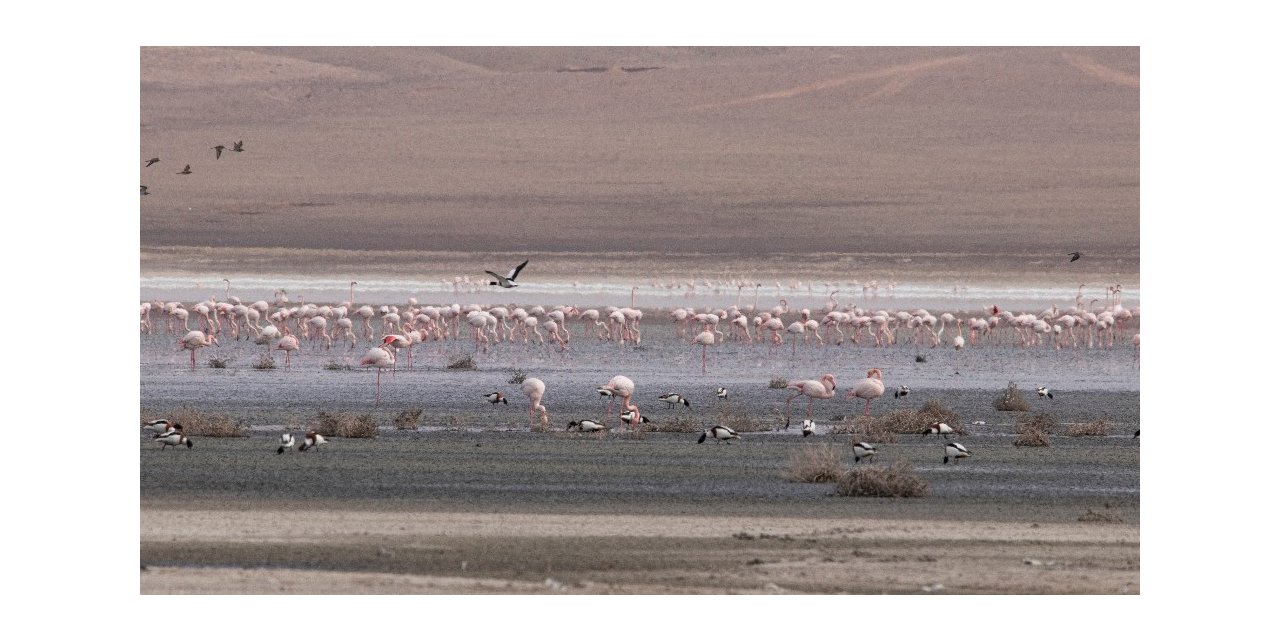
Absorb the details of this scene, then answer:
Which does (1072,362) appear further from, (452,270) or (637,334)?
(452,270)

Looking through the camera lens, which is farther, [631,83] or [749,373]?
[631,83]

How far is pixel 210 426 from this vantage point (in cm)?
2316

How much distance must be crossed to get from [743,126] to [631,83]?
5.36 meters

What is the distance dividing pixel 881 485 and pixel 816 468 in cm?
113

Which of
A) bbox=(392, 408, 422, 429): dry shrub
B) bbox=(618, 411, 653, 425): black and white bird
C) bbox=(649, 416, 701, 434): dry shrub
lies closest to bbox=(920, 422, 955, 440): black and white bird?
bbox=(649, 416, 701, 434): dry shrub

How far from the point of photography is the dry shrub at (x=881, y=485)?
19219 mm

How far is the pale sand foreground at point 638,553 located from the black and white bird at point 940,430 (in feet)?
15.9

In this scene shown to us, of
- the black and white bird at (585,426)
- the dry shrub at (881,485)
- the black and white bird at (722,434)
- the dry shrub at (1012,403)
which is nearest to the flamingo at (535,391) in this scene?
the black and white bird at (585,426)

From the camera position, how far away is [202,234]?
41.2 metres

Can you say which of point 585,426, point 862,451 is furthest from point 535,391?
point 862,451

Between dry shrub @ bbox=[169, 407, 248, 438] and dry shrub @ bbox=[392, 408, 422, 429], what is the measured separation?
1894 mm

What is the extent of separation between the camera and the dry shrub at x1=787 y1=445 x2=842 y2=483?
20.1 meters

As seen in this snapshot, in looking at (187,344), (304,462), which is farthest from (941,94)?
(304,462)

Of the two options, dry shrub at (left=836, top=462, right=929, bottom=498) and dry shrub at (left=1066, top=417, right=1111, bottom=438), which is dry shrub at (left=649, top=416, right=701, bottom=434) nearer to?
dry shrub at (left=1066, top=417, right=1111, bottom=438)
